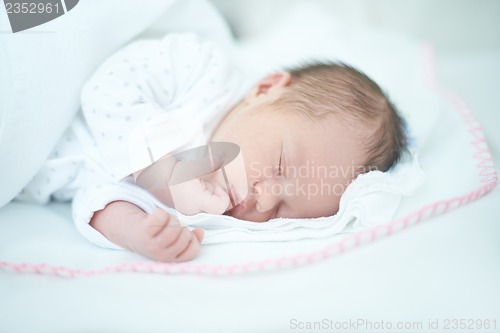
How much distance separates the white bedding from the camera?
28.2 inches

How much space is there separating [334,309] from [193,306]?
0.68ft

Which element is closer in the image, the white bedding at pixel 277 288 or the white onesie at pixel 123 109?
the white bedding at pixel 277 288

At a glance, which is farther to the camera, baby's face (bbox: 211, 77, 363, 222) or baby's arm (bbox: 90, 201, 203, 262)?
baby's face (bbox: 211, 77, 363, 222)

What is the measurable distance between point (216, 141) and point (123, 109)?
186 mm

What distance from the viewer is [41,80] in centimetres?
95

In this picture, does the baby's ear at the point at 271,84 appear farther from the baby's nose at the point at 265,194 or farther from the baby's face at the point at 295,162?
the baby's nose at the point at 265,194

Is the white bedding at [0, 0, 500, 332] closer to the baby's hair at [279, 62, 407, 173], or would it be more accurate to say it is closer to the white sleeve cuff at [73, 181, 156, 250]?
the white sleeve cuff at [73, 181, 156, 250]

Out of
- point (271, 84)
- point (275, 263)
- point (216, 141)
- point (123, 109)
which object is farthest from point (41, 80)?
point (275, 263)

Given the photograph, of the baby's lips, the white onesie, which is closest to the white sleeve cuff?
the white onesie

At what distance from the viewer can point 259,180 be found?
896 millimetres

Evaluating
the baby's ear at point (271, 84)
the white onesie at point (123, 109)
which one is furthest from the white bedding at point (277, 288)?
the baby's ear at point (271, 84)

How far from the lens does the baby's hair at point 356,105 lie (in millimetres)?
938

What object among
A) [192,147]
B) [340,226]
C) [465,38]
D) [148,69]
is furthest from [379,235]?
[465,38]

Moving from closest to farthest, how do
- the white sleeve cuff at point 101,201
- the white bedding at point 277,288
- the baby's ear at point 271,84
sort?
the white bedding at point 277,288
the white sleeve cuff at point 101,201
the baby's ear at point 271,84
